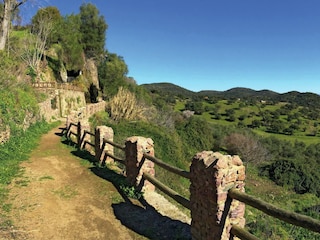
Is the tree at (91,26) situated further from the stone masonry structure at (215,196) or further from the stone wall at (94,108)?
the stone masonry structure at (215,196)

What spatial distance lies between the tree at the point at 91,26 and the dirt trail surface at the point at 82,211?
3755cm

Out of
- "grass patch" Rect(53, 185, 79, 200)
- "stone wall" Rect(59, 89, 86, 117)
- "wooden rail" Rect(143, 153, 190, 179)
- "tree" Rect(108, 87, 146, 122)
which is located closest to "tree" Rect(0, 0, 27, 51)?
"stone wall" Rect(59, 89, 86, 117)

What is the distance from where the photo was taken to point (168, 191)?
643 centimetres

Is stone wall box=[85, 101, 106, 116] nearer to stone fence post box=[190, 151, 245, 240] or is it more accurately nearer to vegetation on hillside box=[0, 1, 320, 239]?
vegetation on hillside box=[0, 1, 320, 239]

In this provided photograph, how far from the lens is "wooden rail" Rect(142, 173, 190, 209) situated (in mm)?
5664

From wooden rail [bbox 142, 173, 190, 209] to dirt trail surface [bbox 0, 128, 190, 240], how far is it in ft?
1.62

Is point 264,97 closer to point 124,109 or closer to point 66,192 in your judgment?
point 124,109

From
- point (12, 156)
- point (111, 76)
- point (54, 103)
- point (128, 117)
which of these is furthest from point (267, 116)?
point (12, 156)

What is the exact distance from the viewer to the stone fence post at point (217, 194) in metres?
4.40

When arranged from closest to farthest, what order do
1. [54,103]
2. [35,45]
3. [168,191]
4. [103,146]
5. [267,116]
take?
1. [168,191]
2. [103,146]
3. [54,103]
4. [35,45]
5. [267,116]

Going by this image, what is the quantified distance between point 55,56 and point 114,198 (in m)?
36.8

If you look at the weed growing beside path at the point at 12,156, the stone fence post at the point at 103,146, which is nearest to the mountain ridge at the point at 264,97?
the weed growing beside path at the point at 12,156

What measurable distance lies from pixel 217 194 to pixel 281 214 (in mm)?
958

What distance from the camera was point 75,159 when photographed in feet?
36.4
